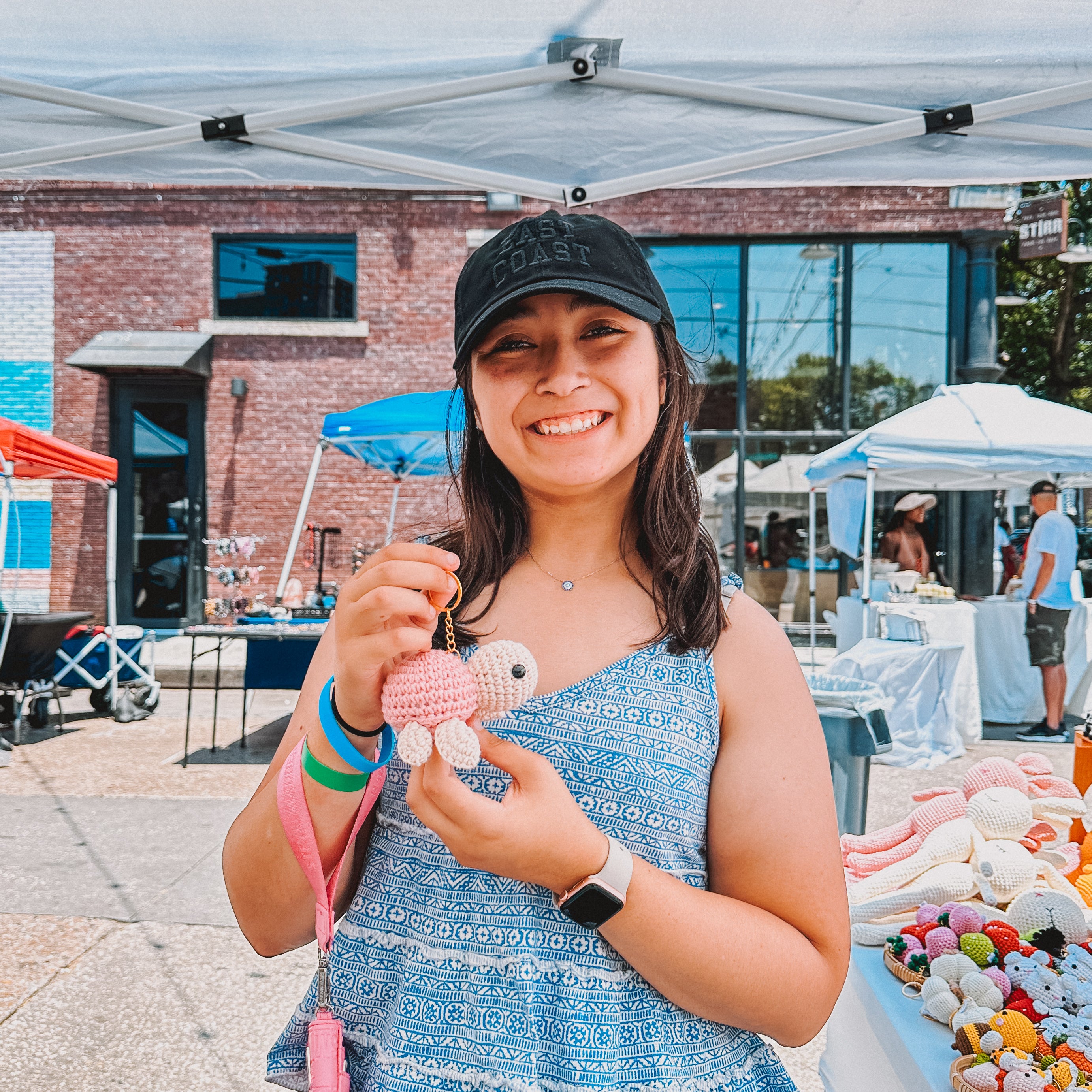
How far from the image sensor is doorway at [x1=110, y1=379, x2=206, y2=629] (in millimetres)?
11234

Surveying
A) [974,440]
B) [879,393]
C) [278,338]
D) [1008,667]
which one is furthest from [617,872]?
[879,393]

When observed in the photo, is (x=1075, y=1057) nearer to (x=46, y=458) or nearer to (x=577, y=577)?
(x=577, y=577)

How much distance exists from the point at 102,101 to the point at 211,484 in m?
9.54

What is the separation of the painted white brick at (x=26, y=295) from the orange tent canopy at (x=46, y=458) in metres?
4.31

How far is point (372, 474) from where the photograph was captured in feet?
36.7

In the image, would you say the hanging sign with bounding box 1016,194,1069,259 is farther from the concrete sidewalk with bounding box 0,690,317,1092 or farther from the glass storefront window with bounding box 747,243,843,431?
the concrete sidewalk with bounding box 0,690,317,1092

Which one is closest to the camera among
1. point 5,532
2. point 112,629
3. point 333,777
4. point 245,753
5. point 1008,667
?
point 333,777

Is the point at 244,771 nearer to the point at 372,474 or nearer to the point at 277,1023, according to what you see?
the point at 277,1023

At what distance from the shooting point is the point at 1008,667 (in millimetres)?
7613

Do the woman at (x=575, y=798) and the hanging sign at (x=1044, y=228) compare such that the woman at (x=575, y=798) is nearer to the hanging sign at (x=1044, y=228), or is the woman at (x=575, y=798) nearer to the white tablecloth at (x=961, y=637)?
the white tablecloth at (x=961, y=637)

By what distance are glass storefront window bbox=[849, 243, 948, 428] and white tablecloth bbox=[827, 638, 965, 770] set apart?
5357 millimetres

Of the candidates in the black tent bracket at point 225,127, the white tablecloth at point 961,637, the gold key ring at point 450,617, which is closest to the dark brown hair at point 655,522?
the gold key ring at point 450,617

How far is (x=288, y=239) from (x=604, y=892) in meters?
11.6

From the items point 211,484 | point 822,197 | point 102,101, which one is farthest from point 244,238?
point 102,101
